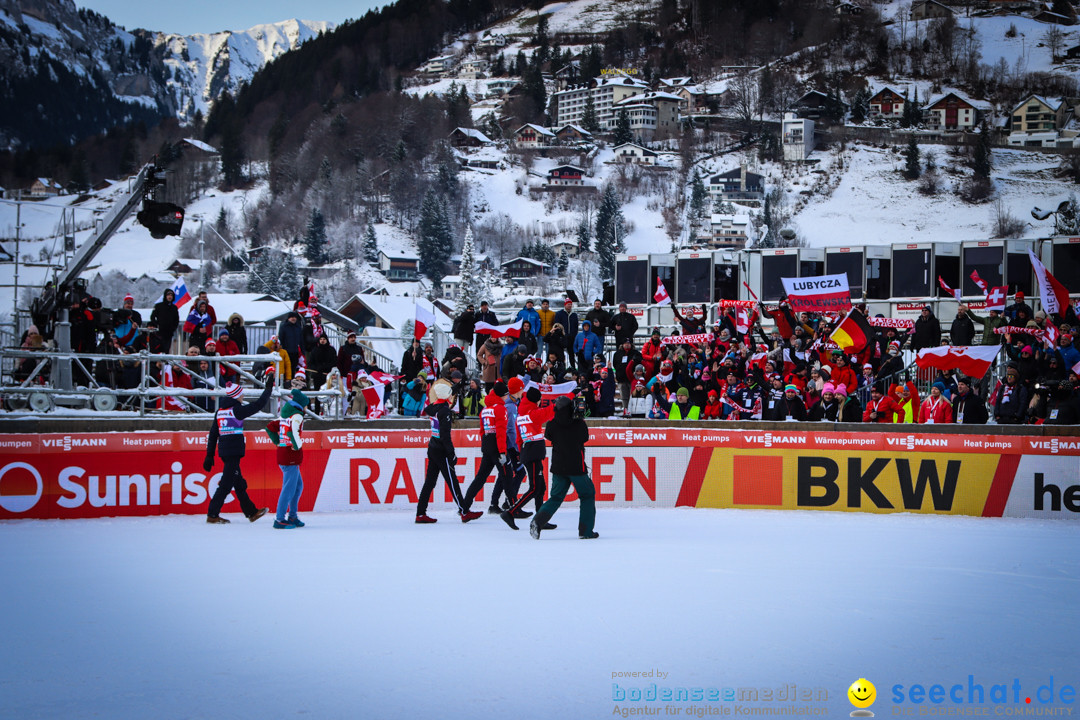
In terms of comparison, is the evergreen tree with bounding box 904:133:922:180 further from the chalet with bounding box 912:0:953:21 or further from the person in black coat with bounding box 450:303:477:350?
the person in black coat with bounding box 450:303:477:350

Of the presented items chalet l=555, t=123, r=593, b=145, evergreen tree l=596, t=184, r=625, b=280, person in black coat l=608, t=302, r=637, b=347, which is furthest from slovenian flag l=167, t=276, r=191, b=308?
chalet l=555, t=123, r=593, b=145

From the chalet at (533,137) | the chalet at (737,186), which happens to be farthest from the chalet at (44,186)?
the chalet at (737,186)

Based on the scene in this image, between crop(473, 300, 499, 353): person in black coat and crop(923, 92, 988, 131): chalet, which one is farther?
crop(923, 92, 988, 131): chalet

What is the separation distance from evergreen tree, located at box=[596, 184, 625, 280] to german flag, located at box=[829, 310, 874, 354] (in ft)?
375

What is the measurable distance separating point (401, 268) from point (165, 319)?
12783 centimetres

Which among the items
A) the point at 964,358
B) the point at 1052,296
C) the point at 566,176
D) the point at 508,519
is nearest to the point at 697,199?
the point at 566,176

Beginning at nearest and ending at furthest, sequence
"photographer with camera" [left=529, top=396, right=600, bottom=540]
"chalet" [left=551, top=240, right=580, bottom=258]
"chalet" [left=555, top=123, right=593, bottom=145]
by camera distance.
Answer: "photographer with camera" [left=529, top=396, right=600, bottom=540]
"chalet" [left=551, top=240, right=580, bottom=258]
"chalet" [left=555, top=123, right=593, bottom=145]

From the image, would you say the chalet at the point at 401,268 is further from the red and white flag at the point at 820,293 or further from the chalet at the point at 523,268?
the red and white flag at the point at 820,293

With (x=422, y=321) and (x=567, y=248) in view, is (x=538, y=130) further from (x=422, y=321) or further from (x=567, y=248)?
(x=422, y=321)

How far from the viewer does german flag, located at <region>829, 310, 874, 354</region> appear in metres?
17.9

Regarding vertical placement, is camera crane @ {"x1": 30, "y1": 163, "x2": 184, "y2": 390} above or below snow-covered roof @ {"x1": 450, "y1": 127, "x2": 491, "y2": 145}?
below

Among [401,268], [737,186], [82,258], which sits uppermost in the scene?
[737,186]

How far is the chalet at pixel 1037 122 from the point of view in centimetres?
14888

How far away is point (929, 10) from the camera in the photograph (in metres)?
193
